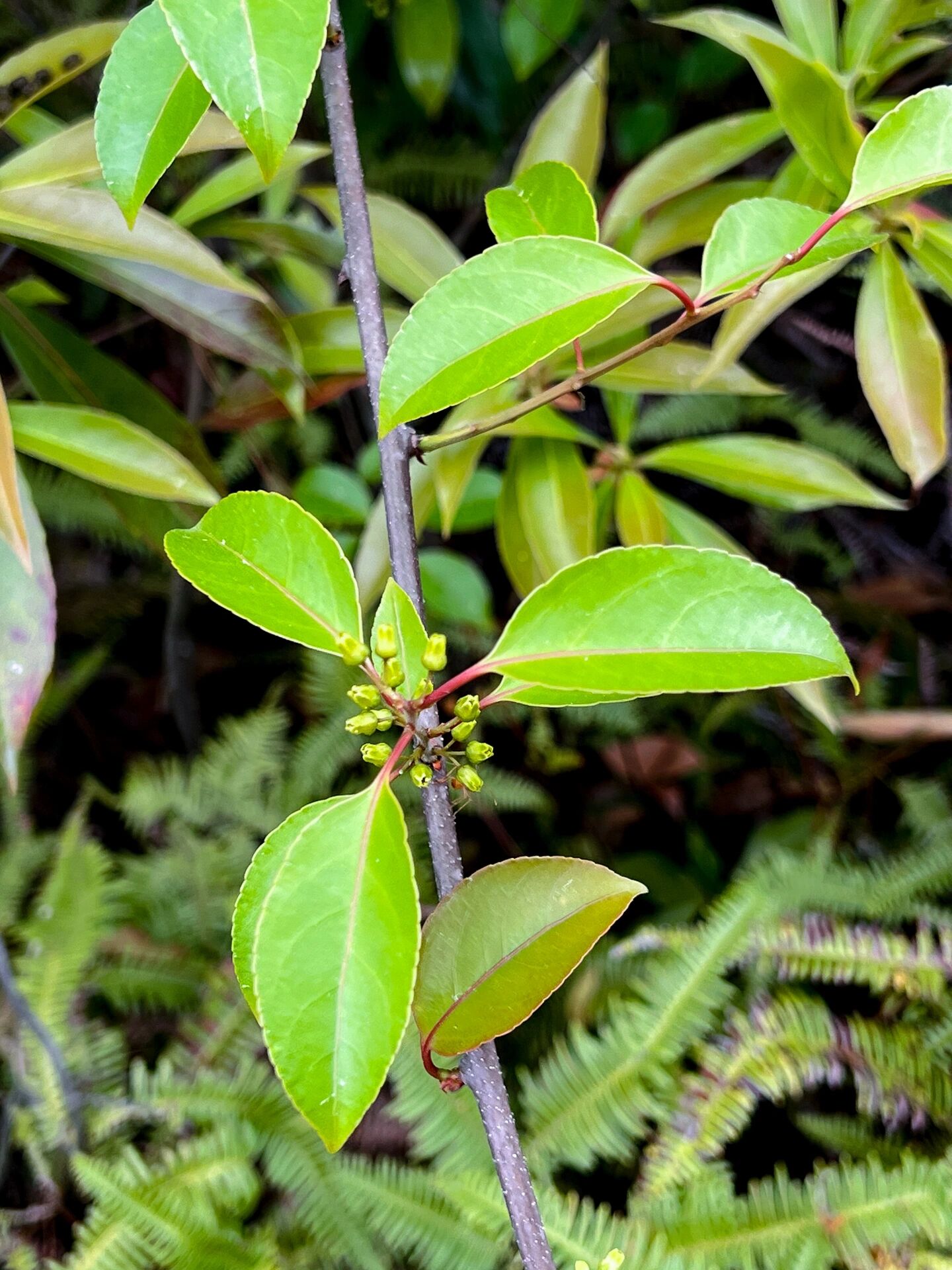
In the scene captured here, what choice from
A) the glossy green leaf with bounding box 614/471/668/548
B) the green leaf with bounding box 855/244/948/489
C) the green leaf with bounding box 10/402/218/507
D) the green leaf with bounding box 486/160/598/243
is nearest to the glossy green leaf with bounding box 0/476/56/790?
the green leaf with bounding box 10/402/218/507

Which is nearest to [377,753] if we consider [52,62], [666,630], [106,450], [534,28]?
[666,630]

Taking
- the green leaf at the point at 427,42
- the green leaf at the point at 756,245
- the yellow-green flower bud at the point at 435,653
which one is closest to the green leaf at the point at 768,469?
the green leaf at the point at 756,245

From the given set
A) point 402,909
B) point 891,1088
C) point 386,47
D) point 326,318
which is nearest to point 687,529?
point 326,318

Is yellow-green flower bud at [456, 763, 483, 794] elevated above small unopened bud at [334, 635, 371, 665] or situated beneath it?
situated beneath

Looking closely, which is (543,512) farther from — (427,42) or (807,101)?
(427,42)

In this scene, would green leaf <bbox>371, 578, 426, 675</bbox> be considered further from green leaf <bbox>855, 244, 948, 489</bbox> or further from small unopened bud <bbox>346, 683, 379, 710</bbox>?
green leaf <bbox>855, 244, 948, 489</bbox>

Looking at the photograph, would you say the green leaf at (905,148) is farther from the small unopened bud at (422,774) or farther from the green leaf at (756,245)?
the small unopened bud at (422,774)
